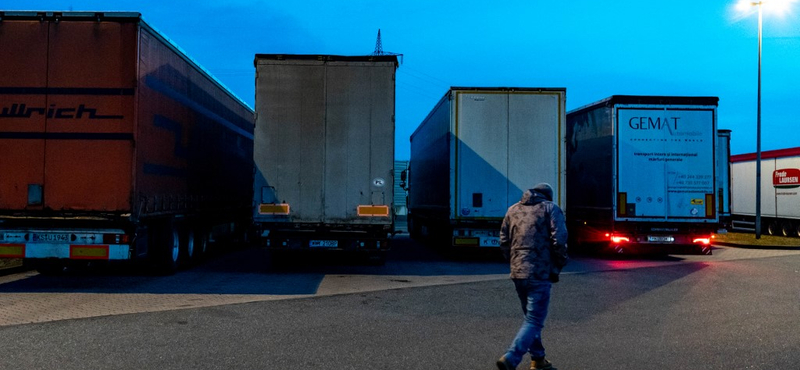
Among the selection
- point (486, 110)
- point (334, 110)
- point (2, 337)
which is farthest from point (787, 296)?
point (2, 337)

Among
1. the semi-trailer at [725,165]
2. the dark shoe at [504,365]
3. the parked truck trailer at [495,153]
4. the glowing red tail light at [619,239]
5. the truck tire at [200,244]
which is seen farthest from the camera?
the semi-trailer at [725,165]

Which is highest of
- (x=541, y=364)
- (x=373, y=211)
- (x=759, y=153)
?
(x=759, y=153)

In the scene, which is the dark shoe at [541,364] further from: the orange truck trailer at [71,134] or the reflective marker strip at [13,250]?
the reflective marker strip at [13,250]

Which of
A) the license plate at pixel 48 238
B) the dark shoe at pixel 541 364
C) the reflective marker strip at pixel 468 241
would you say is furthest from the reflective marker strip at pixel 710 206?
the license plate at pixel 48 238

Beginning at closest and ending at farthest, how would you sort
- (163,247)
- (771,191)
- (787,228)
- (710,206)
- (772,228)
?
(163,247) → (710,206) → (787,228) → (771,191) → (772,228)

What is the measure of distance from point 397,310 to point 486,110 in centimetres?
694

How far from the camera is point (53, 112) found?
942 centimetres

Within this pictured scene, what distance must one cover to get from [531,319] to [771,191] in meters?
24.2

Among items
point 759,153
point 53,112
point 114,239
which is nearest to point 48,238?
point 114,239

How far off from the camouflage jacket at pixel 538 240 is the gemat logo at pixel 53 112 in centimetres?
663

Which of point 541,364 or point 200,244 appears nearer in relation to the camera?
point 541,364

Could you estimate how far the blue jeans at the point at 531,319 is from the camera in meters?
4.98

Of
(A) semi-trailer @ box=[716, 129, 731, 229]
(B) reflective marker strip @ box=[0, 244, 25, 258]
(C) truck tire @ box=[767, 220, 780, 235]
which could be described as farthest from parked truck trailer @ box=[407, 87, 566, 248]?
(C) truck tire @ box=[767, 220, 780, 235]

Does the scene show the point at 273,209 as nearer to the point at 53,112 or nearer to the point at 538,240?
the point at 53,112
